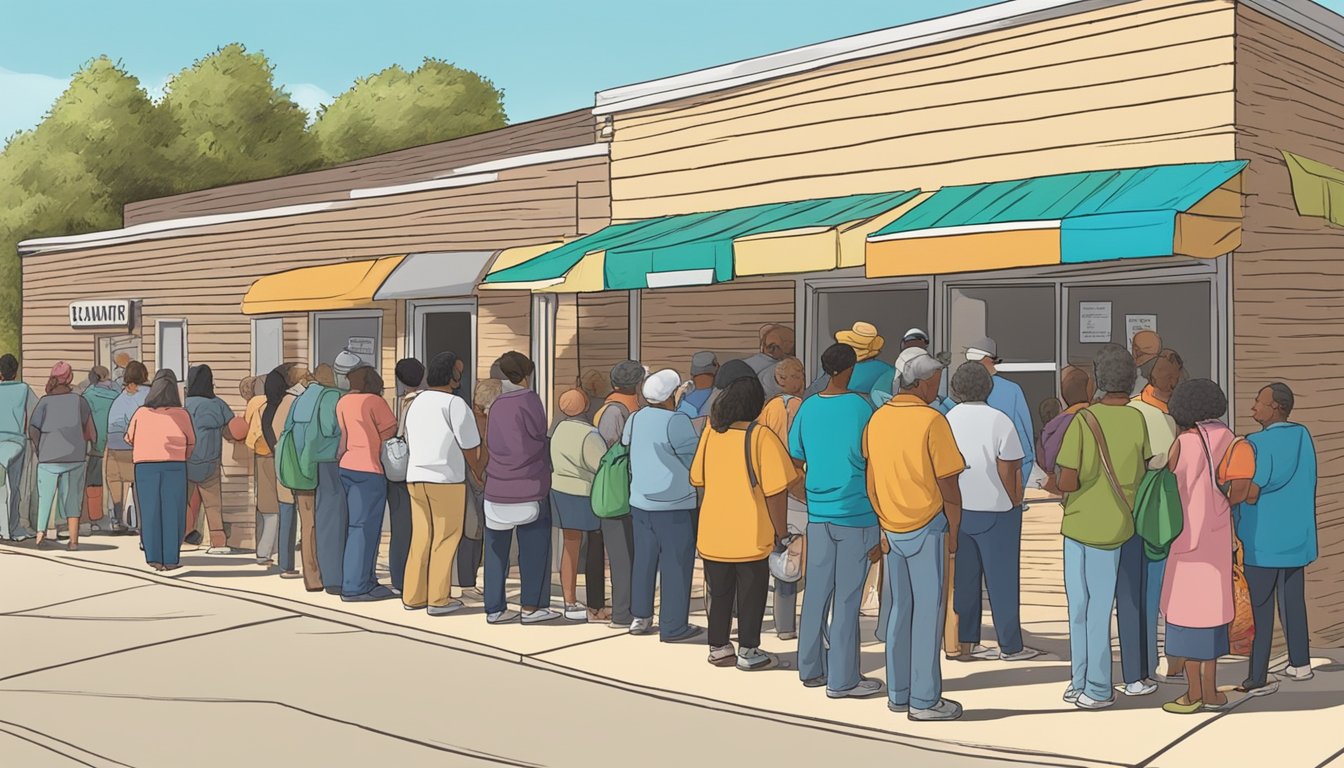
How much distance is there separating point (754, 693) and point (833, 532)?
1047 millimetres

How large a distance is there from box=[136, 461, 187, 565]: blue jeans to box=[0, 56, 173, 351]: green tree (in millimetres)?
28961

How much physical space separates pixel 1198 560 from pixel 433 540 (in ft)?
17.4

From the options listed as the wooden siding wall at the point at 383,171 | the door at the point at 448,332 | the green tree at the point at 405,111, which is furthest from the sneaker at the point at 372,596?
the green tree at the point at 405,111

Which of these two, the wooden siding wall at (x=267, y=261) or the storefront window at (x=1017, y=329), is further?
the wooden siding wall at (x=267, y=261)

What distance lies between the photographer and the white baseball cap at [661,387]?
8352mm

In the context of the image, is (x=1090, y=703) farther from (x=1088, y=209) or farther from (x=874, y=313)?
(x=874, y=313)

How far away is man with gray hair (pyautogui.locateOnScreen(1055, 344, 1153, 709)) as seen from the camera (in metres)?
6.77

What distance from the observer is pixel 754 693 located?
7.33 meters

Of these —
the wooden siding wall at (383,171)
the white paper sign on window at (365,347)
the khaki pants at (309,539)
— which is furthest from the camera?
the wooden siding wall at (383,171)

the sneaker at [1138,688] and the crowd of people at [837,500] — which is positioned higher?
the crowd of people at [837,500]

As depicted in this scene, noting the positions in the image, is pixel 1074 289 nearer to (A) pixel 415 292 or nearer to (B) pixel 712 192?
(B) pixel 712 192

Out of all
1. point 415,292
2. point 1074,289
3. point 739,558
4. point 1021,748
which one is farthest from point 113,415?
point 1021,748

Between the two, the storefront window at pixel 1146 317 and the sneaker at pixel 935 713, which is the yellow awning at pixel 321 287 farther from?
the sneaker at pixel 935 713

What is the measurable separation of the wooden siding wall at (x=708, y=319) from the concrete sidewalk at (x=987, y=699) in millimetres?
2760
